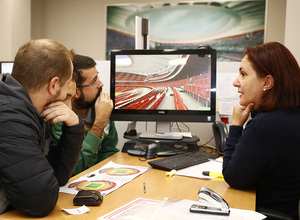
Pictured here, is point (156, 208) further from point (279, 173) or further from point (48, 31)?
point (48, 31)

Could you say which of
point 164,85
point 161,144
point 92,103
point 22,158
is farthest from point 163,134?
point 22,158

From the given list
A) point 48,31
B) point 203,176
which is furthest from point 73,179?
point 48,31

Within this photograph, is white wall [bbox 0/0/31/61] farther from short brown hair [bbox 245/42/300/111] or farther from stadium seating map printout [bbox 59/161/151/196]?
short brown hair [bbox 245/42/300/111]

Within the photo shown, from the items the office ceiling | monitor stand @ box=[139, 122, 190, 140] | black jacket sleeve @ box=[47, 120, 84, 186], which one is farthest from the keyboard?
the office ceiling

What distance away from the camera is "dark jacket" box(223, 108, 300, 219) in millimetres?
1121

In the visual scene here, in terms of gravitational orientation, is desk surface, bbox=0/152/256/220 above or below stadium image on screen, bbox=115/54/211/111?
below

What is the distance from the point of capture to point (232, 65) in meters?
2.12

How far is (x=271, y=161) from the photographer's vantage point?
1128 millimetres

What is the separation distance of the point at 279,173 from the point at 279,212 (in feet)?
0.46

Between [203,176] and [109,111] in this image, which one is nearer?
[203,176]

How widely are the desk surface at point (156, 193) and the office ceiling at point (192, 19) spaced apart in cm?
333

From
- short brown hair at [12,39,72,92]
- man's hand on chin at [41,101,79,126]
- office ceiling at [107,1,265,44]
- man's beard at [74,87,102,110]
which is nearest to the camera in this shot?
short brown hair at [12,39,72,92]

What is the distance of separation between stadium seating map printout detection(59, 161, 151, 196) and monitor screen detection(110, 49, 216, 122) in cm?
49

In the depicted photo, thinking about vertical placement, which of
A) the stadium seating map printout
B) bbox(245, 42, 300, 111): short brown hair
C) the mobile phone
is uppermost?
bbox(245, 42, 300, 111): short brown hair
